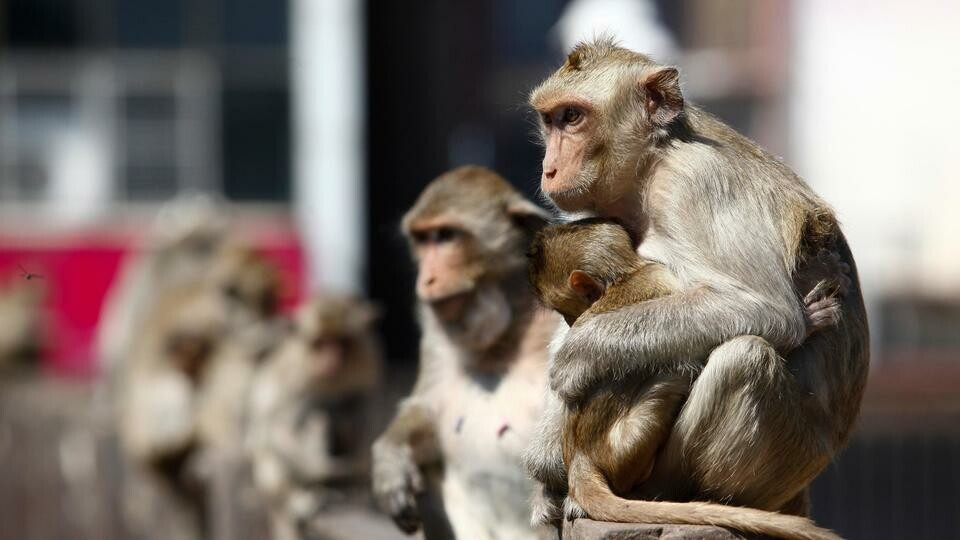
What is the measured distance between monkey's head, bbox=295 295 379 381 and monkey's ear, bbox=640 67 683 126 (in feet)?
14.5

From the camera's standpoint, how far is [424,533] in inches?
229

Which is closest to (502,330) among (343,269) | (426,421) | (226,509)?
(426,421)

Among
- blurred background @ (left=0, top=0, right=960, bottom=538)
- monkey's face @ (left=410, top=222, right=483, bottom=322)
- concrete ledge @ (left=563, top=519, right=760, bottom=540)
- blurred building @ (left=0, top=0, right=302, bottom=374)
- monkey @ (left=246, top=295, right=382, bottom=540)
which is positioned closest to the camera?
concrete ledge @ (left=563, top=519, right=760, bottom=540)

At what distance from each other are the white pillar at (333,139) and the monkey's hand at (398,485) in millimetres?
12525

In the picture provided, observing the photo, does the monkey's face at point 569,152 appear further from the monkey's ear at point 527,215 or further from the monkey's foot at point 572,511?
the monkey's ear at point 527,215

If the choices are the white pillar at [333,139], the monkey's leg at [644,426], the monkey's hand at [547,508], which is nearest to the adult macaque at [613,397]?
the monkey's leg at [644,426]

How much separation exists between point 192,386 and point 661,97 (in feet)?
23.8

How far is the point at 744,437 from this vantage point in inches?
159

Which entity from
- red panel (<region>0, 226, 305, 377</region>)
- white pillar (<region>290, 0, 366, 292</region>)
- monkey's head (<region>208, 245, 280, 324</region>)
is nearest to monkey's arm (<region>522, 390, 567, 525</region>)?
monkey's head (<region>208, 245, 280, 324</region>)

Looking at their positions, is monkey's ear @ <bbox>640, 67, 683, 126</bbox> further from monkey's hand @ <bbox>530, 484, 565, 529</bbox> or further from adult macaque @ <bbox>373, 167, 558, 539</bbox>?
adult macaque @ <bbox>373, 167, 558, 539</bbox>

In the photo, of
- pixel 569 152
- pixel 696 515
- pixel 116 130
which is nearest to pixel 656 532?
pixel 696 515

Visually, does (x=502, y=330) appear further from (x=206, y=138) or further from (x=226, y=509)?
(x=206, y=138)

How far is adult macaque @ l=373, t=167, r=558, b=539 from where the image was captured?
567 centimetres

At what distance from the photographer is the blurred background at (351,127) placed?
58.5 ft
